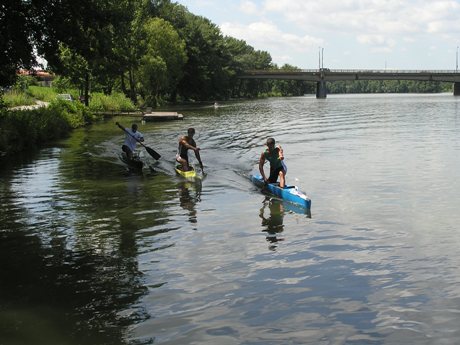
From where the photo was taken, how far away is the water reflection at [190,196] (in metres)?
14.1

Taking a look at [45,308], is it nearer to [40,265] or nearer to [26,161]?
[40,265]

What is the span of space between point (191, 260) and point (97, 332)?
10.5 ft

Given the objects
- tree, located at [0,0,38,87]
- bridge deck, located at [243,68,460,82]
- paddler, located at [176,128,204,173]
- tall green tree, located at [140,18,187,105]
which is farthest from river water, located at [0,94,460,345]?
bridge deck, located at [243,68,460,82]

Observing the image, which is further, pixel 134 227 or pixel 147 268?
pixel 134 227

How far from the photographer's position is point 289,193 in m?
15.1

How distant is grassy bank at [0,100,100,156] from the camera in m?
26.0

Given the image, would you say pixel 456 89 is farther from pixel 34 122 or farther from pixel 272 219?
pixel 272 219

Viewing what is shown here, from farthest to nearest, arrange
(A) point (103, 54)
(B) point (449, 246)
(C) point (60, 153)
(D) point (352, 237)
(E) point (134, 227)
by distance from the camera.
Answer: (C) point (60, 153), (A) point (103, 54), (E) point (134, 227), (D) point (352, 237), (B) point (449, 246)

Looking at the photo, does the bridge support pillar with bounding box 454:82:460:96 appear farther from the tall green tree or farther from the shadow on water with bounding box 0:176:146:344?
the shadow on water with bounding box 0:176:146:344

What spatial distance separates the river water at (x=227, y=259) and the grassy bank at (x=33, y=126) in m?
5.54

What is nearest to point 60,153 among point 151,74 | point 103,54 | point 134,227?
point 103,54

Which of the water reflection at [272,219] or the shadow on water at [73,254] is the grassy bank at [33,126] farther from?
the water reflection at [272,219]

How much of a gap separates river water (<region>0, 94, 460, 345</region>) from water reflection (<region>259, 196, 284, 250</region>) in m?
0.04

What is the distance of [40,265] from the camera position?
985cm
